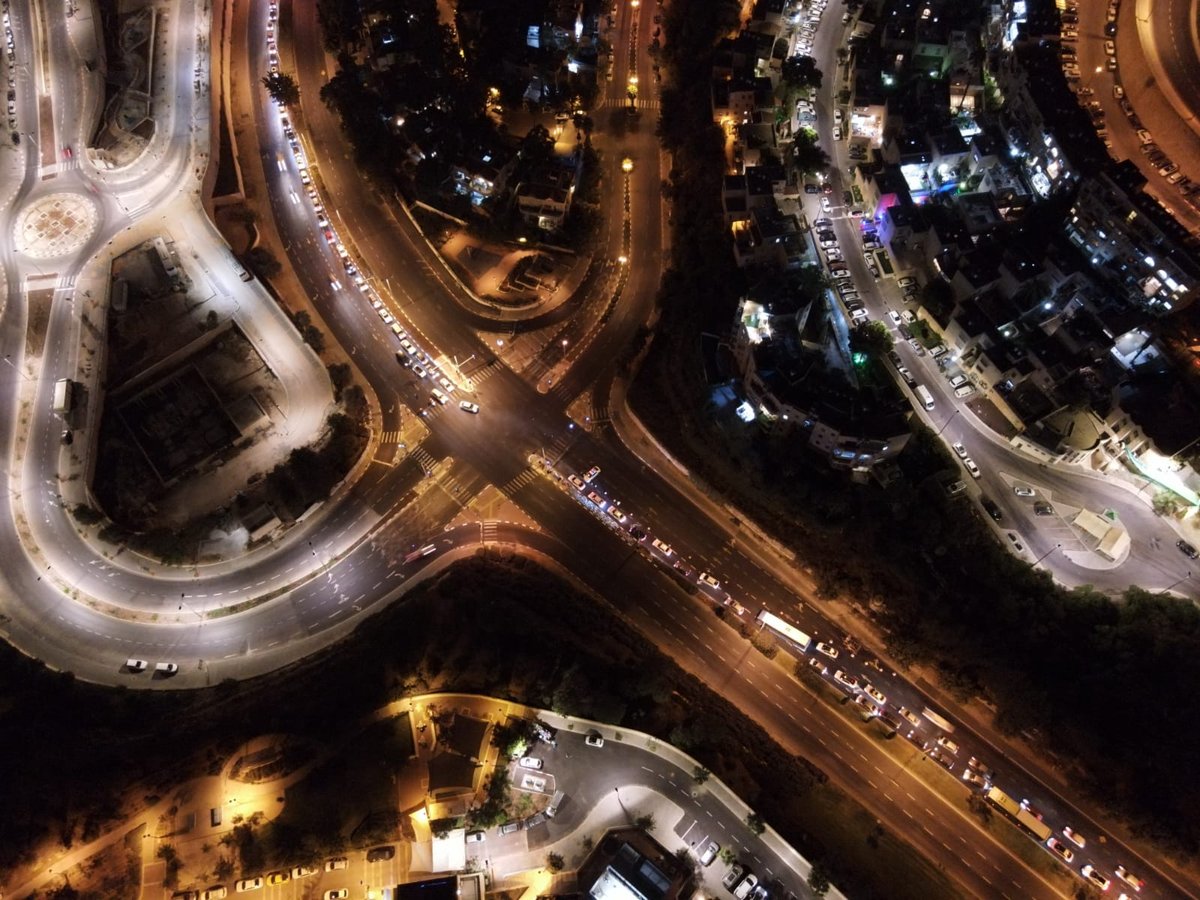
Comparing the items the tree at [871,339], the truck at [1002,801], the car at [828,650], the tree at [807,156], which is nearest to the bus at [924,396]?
the tree at [871,339]

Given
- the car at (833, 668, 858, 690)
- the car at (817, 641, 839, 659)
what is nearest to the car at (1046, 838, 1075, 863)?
the car at (833, 668, 858, 690)

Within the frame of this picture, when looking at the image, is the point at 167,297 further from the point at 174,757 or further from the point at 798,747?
the point at 798,747

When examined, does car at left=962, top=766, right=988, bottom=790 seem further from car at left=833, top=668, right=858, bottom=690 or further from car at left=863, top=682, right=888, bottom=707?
car at left=833, top=668, right=858, bottom=690

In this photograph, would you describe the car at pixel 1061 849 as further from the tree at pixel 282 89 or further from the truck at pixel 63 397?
the tree at pixel 282 89

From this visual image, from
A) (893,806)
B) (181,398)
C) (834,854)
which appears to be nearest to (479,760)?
(834,854)

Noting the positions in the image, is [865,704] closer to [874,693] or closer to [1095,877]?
[874,693]
